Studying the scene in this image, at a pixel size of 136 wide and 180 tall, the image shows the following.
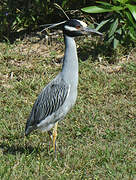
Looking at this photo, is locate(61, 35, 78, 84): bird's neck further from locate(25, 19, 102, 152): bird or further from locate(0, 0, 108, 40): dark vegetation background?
locate(0, 0, 108, 40): dark vegetation background

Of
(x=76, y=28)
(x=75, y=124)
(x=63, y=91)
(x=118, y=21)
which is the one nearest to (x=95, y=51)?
(x=118, y=21)

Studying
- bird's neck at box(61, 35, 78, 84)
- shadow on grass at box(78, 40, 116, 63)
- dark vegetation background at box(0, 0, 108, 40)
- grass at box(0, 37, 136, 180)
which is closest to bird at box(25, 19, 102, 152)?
bird's neck at box(61, 35, 78, 84)

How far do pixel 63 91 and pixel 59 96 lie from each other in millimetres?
92

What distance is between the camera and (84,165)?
16.1 feet

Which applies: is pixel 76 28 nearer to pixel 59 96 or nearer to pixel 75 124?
pixel 59 96

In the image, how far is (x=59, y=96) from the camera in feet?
16.9

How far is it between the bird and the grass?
37 cm

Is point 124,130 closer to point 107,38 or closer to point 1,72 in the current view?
point 107,38

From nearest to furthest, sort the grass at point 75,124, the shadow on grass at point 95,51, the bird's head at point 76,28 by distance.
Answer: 1. the grass at point 75,124
2. the bird's head at point 76,28
3. the shadow on grass at point 95,51

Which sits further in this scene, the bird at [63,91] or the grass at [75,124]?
the bird at [63,91]

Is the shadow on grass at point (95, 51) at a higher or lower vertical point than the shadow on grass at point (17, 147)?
higher

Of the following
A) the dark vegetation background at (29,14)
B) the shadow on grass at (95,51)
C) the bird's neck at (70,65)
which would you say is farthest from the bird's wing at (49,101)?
the dark vegetation background at (29,14)

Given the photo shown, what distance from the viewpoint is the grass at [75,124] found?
485cm

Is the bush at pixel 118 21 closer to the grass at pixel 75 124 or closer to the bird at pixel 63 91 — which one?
the grass at pixel 75 124
